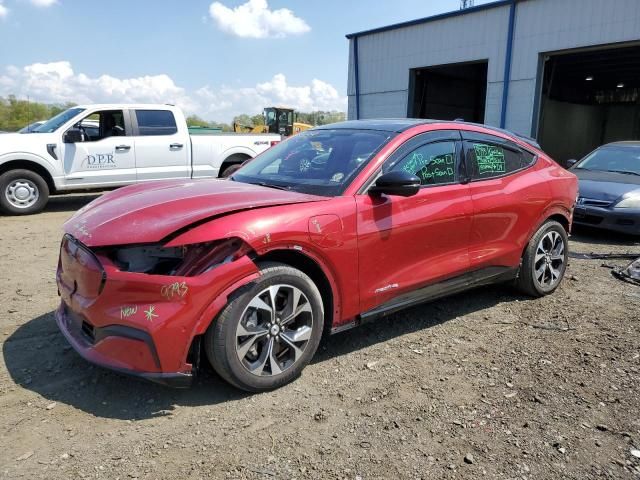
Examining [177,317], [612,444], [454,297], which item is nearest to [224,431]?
[177,317]

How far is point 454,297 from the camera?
477 cm

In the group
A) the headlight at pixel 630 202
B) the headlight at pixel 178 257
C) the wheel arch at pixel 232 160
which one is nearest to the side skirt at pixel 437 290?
the headlight at pixel 178 257

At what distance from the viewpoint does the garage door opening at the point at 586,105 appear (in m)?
22.6

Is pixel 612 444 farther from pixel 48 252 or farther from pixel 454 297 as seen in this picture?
pixel 48 252

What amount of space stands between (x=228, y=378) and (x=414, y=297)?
4.93 feet

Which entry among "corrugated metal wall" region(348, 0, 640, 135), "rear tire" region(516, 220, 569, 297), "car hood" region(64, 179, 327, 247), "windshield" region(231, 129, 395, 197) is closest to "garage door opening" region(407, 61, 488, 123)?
"corrugated metal wall" region(348, 0, 640, 135)

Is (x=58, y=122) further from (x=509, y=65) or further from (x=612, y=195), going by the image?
(x=509, y=65)

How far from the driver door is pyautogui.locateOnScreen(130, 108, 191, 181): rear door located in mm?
162

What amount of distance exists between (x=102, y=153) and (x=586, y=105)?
97.8 feet

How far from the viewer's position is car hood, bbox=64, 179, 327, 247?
106 inches

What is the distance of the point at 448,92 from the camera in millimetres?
22906

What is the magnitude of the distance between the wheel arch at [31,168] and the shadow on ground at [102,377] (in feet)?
18.5

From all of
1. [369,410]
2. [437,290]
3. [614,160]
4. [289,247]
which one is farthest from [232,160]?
[369,410]

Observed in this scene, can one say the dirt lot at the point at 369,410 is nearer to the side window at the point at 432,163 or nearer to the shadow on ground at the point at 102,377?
the shadow on ground at the point at 102,377
